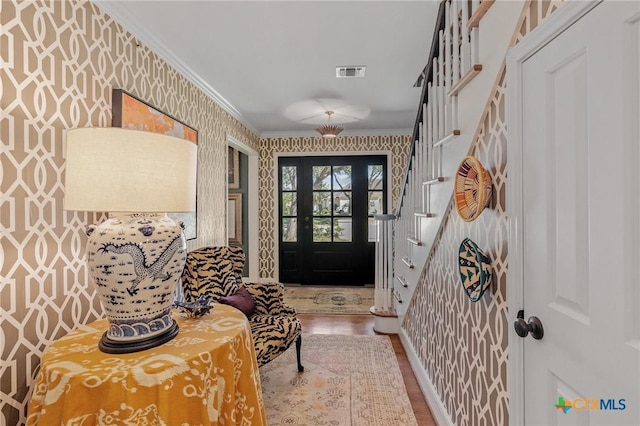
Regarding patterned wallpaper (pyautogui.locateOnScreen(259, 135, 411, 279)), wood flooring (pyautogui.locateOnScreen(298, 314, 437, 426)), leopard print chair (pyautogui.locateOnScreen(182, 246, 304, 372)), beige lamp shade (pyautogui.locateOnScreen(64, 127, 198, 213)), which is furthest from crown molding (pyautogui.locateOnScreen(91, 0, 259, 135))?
wood flooring (pyautogui.locateOnScreen(298, 314, 437, 426))

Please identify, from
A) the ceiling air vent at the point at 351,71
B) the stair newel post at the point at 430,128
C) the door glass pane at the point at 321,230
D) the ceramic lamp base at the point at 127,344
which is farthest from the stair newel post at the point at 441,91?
the door glass pane at the point at 321,230

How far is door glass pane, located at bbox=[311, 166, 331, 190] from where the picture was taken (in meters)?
5.15

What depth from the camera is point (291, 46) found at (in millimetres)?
2379

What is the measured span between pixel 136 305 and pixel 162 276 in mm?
133

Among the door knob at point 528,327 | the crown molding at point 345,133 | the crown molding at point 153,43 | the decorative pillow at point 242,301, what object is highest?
the crown molding at point 345,133

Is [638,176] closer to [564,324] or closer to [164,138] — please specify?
[564,324]

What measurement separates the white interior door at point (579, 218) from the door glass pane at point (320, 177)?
4.10 meters

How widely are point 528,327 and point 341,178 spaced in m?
4.23

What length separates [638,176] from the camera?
683mm

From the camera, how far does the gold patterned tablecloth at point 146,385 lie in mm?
978

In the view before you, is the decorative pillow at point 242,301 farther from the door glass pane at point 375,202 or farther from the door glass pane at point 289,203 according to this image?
the door glass pane at point 375,202

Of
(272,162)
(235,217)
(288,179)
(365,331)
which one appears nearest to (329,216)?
(288,179)

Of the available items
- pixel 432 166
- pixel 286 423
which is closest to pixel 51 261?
pixel 286 423

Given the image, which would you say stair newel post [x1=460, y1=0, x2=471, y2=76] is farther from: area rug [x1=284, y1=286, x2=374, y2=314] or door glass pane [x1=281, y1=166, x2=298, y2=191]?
door glass pane [x1=281, y1=166, x2=298, y2=191]
